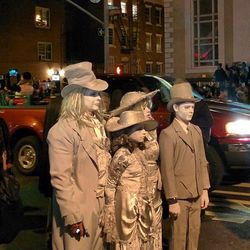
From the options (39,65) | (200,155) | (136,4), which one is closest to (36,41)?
(39,65)

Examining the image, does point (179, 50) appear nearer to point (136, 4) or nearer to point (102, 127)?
point (102, 127)

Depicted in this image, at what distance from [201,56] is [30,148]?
15.5 metres

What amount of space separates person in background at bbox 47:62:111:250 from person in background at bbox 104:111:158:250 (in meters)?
0.17

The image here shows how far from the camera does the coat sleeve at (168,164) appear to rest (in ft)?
16.4

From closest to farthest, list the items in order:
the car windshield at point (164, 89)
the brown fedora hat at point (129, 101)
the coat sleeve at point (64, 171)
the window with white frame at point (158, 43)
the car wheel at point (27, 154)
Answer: the coat sleeve at point (64, 171) < the brown fedora hat at point (129, 101) < the car windshield at point (164, 89) < the car wheel at point (27, 154) < the window with white frame at point (158, 43)

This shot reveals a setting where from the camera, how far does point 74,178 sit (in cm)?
416

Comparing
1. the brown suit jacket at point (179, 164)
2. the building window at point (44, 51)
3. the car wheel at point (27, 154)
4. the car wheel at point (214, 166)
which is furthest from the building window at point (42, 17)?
the brown suit jacket at point (179, 164)

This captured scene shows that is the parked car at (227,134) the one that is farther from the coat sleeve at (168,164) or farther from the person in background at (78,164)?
the person in background at (78,164)

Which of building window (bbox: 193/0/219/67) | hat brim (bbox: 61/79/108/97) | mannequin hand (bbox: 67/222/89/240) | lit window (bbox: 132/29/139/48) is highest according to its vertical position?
lit window (bbox: 132/29/139/48)

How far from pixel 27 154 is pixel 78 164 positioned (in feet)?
26.0

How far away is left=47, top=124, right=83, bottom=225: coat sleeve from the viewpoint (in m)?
4.04

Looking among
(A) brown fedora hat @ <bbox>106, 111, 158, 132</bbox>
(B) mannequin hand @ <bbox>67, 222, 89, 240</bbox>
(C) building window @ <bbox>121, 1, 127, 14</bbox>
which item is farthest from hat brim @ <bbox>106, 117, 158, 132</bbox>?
(C) building window @ <bbox>121, 1, 127, 14</bbox>

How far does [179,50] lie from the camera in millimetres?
26406

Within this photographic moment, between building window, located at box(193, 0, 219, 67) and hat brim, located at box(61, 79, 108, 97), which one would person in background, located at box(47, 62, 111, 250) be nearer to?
hat brim, located at box(61, 79, 108, 97)
